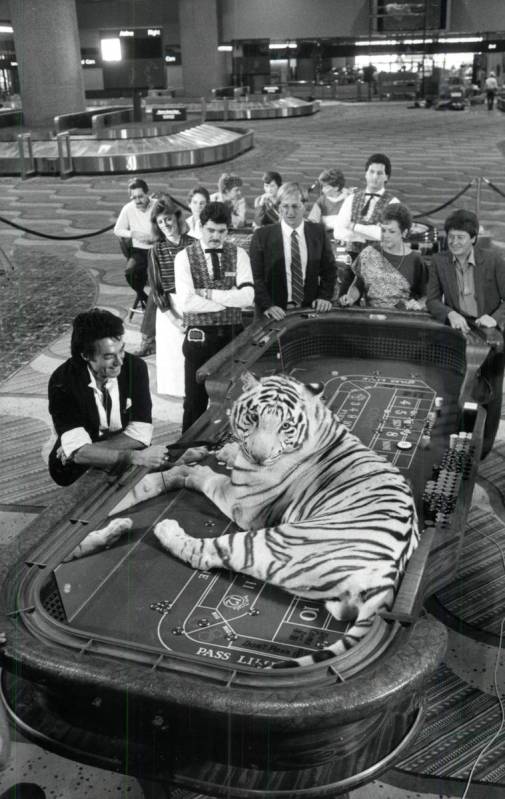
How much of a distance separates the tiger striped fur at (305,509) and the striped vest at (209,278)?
1.80m

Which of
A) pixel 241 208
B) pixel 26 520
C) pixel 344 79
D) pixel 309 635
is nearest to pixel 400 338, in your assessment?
pixel 26 520

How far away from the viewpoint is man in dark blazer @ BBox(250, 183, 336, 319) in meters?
5.40

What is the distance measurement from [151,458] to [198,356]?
1.94 meters

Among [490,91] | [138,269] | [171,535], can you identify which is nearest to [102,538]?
[171,535]

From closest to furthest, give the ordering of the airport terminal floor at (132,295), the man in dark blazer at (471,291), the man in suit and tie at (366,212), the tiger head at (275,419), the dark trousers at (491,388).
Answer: the airport terminal floor at (132,295) < the tiger head at (275,419) < the dark trousers at (491,388) < the man in dark blazer at (471,291) < the man in suit and tie at (366,212)

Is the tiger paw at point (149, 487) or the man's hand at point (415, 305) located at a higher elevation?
the man's hand at point (415, 305)

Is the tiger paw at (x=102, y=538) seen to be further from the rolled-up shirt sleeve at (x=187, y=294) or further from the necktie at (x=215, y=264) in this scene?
the necktie at (x=215, y=264)

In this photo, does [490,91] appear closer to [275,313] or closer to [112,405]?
[275,313]

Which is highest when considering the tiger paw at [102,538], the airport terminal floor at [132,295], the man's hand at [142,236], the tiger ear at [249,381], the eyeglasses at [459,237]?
the eyeglasses at [459,237]

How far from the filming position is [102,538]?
3.02 metres

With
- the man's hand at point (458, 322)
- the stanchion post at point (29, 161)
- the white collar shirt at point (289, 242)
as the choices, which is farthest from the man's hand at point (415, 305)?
the stanchion post at point (29, 161)

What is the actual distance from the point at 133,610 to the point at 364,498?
0.92 m

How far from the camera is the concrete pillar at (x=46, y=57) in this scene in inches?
763

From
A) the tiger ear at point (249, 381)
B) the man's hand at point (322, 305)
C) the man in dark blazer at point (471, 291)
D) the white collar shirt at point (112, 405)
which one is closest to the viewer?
the tiger ear at point (249, 381)
